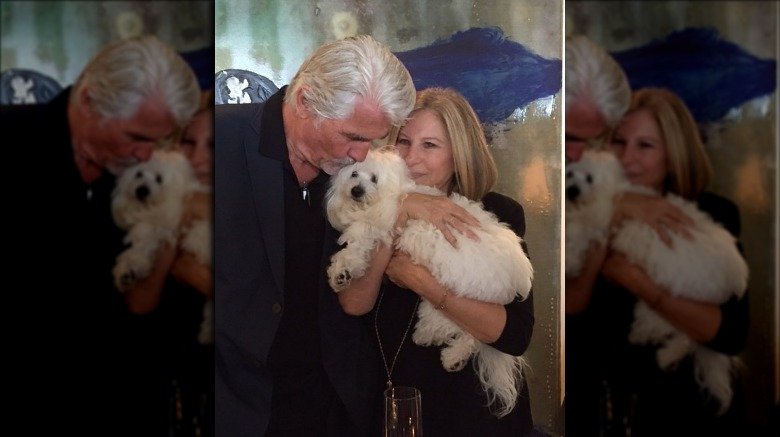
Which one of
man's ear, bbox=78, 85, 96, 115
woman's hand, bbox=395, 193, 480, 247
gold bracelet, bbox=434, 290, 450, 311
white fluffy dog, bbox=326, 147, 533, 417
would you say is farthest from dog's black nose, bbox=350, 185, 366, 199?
man's ear, bbox=78, 85, 96, 115

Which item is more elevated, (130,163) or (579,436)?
(130,163)

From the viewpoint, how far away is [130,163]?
3574 mm

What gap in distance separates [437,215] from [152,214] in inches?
62.9

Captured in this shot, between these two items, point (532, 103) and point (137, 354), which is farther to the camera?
point (137, 354)

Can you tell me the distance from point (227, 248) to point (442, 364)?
646mm

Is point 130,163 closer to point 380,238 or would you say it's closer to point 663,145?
point 380,238

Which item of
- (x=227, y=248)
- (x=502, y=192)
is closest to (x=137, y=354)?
(x=227, y=248)

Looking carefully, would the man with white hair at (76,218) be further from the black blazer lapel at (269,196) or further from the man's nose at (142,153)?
the black blazer lapel at (269,196)

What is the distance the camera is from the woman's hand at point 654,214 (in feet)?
11.4

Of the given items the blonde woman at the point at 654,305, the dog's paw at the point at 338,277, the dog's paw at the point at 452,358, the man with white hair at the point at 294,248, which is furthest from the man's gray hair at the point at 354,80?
the blonde woman at the point at 654,305

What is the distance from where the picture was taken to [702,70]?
11.6ft

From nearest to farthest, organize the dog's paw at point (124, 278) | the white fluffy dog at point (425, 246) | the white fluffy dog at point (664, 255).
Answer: the white fluffy dog at point (425, 246)
the white fluffy dog at point (664, 255)
the dog's paw at point (124, 278)

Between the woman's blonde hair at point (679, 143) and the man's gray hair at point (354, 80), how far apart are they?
1542 millimetres

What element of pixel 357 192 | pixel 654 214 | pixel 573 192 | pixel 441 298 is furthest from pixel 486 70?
pixel 654 214
